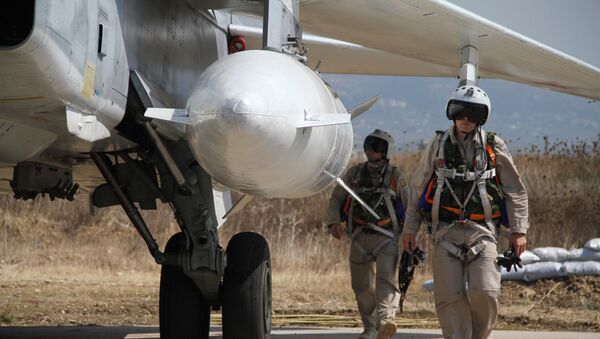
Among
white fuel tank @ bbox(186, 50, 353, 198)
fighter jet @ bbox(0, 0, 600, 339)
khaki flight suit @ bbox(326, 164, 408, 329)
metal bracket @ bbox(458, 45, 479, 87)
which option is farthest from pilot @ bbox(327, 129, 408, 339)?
white fuel tank @ bbox(186, 50, 353, 198)

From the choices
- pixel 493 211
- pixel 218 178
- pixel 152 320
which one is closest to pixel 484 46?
pixel 493 211

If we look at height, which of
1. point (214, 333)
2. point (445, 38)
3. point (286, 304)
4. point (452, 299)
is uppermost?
point (445, 38)

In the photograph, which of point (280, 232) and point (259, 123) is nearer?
point (259, 123)

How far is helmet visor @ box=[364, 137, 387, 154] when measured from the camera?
10.1m

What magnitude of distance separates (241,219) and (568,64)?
11479 mm

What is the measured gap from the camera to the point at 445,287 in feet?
23.9

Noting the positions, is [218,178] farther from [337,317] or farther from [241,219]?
[241,219]

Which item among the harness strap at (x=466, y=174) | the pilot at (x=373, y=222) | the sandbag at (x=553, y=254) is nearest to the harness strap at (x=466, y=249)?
the harness strap at (x=466, y=174)

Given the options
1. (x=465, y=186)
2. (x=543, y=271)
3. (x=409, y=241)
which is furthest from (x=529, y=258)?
(x=465, y=186)

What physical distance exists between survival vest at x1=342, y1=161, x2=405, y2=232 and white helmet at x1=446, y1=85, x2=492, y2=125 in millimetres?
2549

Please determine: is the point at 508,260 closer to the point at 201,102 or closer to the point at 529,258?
the point at 201,102

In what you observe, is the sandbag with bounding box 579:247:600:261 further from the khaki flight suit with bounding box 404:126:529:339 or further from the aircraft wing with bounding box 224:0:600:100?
the khaki flight suit with bounding box 404:126:529:339

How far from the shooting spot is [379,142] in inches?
398

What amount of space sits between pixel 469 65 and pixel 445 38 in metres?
0.33
